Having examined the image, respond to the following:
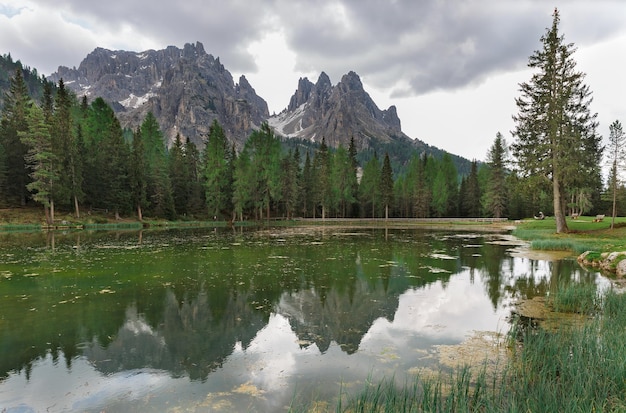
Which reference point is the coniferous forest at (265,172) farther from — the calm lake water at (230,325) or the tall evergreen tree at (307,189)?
the calm lake water at (230,325)

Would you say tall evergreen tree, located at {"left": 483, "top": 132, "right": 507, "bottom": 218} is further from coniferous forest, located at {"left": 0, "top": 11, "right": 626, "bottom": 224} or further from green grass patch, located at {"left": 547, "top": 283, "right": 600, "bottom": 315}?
green grass patch, located at {"left": 547, "top": 283, "right": 600, "bottom": 315}

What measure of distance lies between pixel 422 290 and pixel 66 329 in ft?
38.6

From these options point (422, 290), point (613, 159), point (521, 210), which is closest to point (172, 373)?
A: point (422, 290)

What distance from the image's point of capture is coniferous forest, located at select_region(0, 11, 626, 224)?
32562 mm

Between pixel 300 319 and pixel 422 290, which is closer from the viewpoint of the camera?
pixel 300 319

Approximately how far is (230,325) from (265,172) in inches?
2354

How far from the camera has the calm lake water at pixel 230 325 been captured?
5.96 metres

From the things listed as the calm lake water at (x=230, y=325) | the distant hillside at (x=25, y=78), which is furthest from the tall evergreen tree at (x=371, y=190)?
the distant hillside at (x=25, y=78)

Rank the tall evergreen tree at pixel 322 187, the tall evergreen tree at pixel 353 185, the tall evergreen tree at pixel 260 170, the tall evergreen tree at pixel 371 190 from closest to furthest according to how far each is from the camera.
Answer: the tall evergreen tree at pixel 260 170
the tall evergreen tree at pixel 322 187
the tall evergreen tree at pixel 371 190
the tall evergreen tree at pixel 353 185

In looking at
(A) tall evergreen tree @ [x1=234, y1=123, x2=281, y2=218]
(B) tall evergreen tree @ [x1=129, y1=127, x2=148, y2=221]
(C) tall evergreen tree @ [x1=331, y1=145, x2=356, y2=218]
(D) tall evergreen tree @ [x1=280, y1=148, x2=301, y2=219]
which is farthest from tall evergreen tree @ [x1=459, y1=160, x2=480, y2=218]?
(B) tall evergreen tree @ [x1=129, y1=127, x2=148, y2=221]

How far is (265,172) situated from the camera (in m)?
67.9

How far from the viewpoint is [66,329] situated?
8.85m

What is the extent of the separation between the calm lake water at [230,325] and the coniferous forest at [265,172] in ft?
63.7

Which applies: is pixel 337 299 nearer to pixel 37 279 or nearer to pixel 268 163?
pixel 37 279
